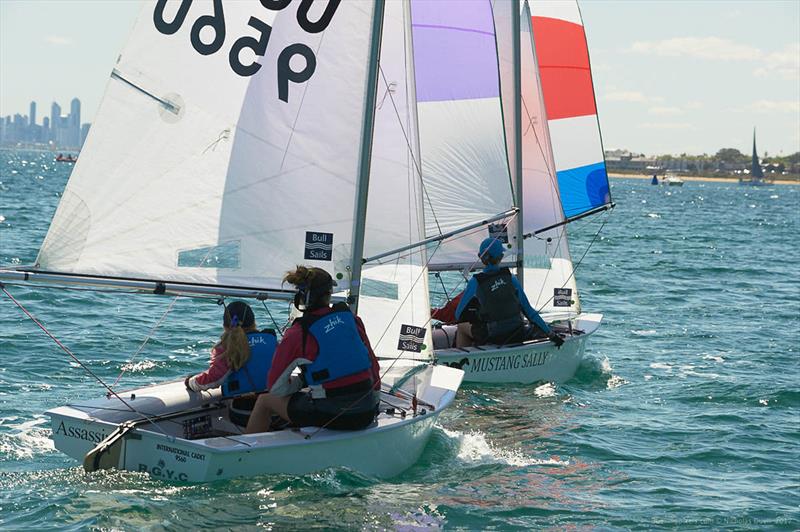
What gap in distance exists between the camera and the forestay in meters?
13.9

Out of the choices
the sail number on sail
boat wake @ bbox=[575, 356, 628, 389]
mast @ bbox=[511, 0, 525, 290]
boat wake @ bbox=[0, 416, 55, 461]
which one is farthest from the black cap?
mast @ bbox=[511, 0, 525, 290]

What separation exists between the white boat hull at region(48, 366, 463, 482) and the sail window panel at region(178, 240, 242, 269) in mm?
940

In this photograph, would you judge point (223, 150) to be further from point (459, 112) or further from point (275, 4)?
point (459, 112)

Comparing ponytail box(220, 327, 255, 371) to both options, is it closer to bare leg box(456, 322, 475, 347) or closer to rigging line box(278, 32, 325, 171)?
rigging line box(278, 32, 325, 171)

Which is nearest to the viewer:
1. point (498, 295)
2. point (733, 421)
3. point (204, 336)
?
point (733, 421)

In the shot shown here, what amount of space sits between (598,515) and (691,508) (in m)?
0.69

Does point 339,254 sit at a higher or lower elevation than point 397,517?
higher

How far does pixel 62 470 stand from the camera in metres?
6.95

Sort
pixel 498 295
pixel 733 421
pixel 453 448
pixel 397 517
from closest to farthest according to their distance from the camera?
pixel 397 517 < pixel 453 448 < pixel 733 421 < pixel 498 295

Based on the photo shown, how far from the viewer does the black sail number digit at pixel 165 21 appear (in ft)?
22.9

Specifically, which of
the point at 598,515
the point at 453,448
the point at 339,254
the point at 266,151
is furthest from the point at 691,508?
the point at 266,151

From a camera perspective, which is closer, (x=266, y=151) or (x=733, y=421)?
(x=266, y=151)

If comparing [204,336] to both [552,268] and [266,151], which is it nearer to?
[552,268]

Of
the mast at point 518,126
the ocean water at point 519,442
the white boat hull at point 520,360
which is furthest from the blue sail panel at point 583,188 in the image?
the white boat hull at point 520,360
